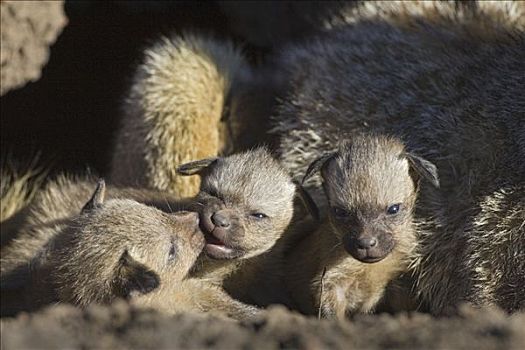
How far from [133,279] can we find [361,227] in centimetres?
109

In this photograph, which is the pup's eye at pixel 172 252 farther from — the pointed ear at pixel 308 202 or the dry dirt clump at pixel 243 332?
the dry dirt clump at pixel 243 332

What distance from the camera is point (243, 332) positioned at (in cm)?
274

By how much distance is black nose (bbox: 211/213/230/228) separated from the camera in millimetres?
4648

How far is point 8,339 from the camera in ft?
8.43

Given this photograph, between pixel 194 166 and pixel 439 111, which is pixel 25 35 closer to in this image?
pixel 194 166

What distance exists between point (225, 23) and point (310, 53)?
1.99 m

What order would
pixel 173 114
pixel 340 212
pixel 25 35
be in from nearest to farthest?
pixel 340 212, pixel 25 35, pixel 173 114

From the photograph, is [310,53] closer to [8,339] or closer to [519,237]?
[519,237]

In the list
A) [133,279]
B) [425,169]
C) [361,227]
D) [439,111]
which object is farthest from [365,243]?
[439,111]

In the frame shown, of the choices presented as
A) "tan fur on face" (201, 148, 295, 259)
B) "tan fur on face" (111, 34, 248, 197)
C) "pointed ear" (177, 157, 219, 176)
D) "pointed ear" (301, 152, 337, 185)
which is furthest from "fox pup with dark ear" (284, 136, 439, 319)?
"tan fur on face" (111, 34, 248, 197)

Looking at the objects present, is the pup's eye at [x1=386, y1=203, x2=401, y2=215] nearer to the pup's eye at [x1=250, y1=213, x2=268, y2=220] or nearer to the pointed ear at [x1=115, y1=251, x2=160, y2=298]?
the pup's eye at [x1=250, y1=213, x2=268, y2=220]

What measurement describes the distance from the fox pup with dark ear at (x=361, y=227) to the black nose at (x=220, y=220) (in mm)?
482

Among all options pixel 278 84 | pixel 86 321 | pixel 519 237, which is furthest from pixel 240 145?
pixel 86 321

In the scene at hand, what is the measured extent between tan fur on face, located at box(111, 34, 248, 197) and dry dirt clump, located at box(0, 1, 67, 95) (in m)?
0.72
